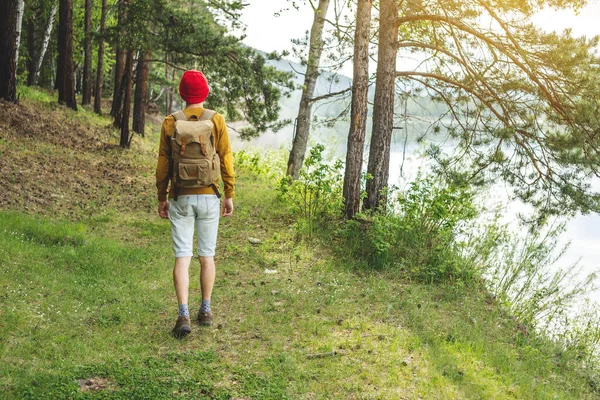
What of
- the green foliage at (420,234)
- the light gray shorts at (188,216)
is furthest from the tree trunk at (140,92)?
the light gray shorts at (188,216)

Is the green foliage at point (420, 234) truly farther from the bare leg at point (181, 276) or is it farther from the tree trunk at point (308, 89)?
the tree trunk at point (308, 89)

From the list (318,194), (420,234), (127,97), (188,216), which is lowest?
(420,234)

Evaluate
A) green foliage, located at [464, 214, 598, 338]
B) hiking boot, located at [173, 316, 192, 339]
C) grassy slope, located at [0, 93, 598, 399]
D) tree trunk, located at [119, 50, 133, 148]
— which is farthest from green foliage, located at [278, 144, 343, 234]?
tree trunk, located at [119, 50, 133, 148]

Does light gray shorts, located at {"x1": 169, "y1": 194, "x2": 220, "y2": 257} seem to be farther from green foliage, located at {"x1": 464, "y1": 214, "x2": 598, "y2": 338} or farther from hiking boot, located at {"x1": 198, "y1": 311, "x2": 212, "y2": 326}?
green foliage, located at {"x1": 464, "y1": 214, "x2": 598, "y2": 338}

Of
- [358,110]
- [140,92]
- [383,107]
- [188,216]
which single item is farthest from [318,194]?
[140,92]

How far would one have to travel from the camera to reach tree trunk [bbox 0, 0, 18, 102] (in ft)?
43.0

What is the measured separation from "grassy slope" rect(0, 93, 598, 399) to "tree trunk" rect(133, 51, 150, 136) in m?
8.21

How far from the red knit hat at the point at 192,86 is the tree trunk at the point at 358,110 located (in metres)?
4.25

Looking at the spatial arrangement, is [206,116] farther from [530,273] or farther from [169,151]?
[530,273]

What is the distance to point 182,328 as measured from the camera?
5.00 metres

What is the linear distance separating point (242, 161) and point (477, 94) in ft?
30.2

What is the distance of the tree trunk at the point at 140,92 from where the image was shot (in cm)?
1689

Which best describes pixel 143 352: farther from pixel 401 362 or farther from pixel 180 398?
pixel 401 362

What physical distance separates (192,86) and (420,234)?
15.0 ft
